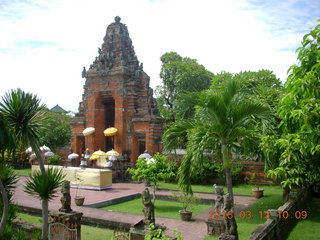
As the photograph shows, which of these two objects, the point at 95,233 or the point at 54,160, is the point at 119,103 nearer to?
the point at 54,160

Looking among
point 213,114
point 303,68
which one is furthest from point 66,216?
point 303,68

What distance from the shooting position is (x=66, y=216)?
8.39 m

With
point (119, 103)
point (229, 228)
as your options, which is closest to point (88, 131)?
point (119, 103)

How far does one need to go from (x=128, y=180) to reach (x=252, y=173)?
844 cm

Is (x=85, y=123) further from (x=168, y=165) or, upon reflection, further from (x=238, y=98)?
(x=238, y=98)

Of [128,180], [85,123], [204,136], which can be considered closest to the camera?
[204,136]

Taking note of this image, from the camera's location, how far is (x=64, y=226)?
26.9ft

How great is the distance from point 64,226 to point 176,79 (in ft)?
77.1

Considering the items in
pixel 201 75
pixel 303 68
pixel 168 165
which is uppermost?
pixel 201 75

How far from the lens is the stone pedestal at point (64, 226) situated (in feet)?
27.0

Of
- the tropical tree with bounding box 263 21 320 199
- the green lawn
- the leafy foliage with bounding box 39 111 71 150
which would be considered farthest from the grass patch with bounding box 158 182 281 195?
the leafy foliage with bounding box 39 111 71 150

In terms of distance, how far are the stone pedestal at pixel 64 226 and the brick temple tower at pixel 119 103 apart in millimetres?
13605

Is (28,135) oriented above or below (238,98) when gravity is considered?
below
